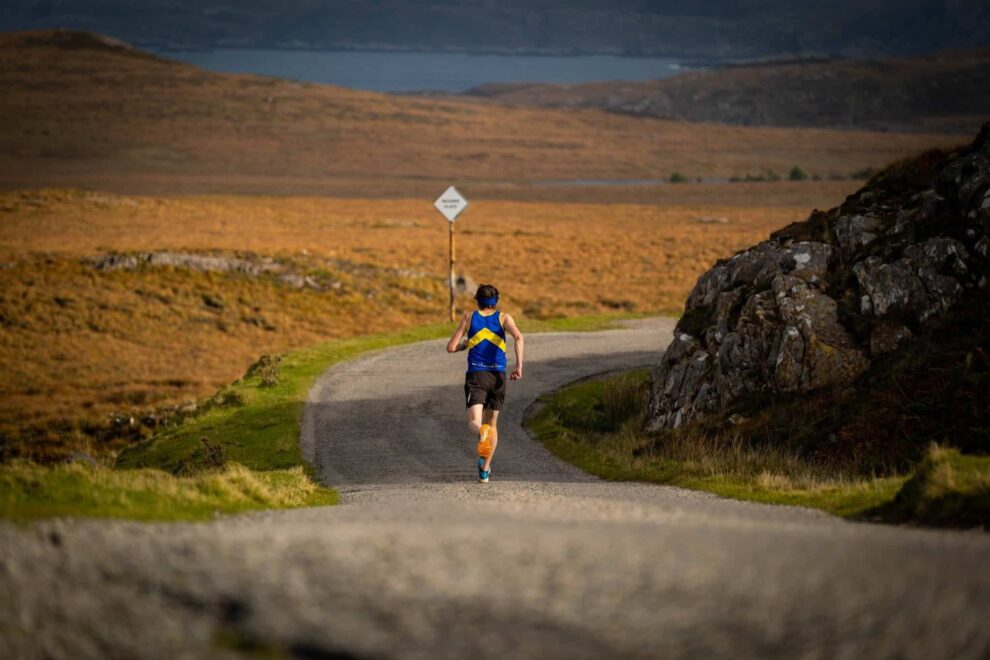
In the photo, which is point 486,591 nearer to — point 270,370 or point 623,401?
point 623,401

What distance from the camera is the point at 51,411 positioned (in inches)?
1339

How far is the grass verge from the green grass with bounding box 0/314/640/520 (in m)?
4.30

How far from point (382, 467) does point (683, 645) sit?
13.4 metres

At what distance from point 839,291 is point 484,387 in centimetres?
664

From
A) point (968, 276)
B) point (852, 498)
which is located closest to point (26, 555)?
point (852, 498)

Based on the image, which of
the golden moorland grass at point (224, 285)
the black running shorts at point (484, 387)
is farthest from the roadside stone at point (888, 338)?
the golden moorland grass at point (224, 285)

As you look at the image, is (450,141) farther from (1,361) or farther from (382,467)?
(382,467)

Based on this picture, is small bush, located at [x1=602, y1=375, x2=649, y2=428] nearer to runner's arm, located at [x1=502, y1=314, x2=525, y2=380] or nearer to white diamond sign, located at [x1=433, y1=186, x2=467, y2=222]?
runner's arm, located at [x1=502, y1=314, x2=525, y2=380]

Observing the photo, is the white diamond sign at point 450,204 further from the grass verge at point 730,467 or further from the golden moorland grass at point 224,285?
the grass verge at point 730,467

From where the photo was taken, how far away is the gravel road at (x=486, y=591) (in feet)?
19.3

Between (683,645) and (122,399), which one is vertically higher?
(683,645)

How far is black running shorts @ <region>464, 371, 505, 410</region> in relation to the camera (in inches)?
623

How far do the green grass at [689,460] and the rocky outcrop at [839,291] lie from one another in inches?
49.8

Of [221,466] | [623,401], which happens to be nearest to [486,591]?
[221,466]
